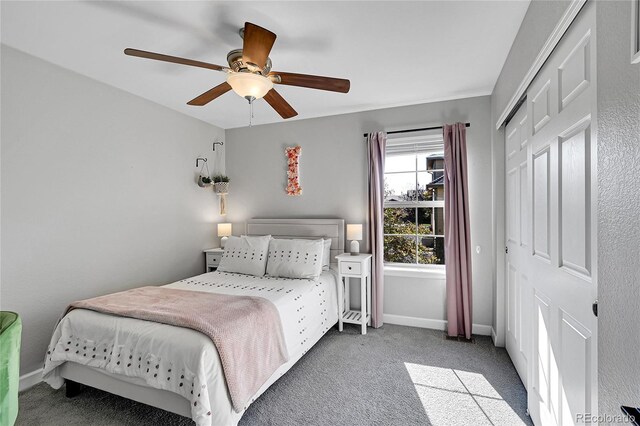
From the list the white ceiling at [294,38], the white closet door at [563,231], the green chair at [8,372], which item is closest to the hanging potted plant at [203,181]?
the white ceiling at [294,38]

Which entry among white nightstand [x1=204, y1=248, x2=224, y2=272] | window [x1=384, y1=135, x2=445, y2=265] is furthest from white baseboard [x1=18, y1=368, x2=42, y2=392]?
window [x1=384, y1=135, x2=445, y2=265]

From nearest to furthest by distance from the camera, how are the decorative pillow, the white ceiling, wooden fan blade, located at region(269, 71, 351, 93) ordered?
the white ceiling → wooden fan blade, located at region(269, 71, 351, 93) → the decorative pillow

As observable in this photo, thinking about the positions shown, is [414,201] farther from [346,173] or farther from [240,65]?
[240,65]

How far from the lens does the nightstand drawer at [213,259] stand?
3.98 metres

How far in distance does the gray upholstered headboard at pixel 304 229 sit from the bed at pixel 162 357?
1090mm

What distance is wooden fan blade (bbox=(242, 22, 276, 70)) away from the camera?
163cm

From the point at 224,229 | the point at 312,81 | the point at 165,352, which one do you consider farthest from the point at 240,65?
the point at 224,229

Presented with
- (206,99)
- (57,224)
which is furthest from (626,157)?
(57,224)

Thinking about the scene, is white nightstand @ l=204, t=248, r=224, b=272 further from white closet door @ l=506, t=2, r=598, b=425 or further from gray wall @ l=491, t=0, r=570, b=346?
white closet door @ l=506, t=2, r=598, b=425

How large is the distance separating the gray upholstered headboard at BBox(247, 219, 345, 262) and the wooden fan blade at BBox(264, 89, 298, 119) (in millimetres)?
1578

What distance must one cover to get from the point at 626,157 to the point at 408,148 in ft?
9.32

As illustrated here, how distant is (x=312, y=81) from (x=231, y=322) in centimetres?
169

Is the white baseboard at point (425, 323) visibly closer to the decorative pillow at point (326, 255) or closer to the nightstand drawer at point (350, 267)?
the nightstand drawer at point (350, 267)

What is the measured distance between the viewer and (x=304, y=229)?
388cm
